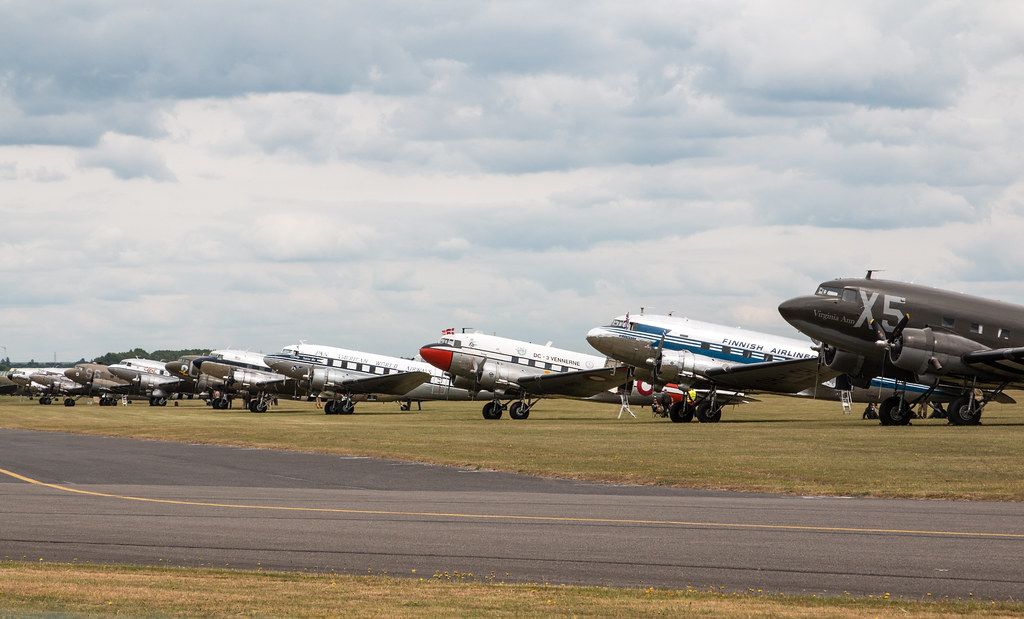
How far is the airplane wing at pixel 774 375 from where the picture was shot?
154 feet

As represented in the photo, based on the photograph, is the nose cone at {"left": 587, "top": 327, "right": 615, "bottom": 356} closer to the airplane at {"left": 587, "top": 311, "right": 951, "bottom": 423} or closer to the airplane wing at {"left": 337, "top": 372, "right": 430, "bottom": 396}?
the airplane at {"left": 587, "top": 311, "right": 951, "bottom": 423}

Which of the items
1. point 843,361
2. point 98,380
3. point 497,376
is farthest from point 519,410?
point 98,380

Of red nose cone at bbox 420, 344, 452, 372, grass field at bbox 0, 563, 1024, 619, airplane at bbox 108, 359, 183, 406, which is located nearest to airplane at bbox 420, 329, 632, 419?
red nose cone at bbox 420, 344, 452, 372

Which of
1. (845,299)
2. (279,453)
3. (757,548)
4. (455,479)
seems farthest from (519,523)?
(845,299)

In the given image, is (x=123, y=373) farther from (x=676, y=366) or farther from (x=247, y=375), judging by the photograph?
(x=676, y=366)

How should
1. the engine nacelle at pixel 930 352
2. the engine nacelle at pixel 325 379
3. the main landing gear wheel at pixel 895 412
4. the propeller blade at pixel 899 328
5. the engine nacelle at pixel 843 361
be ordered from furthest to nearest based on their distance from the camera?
the engine nacelle at pixel 325 379, the engine nacelle at pixel 843 361, the main landing gear wheel at pixel 895 412, the propeller blade at pixel 899 328, the engine nacelle at pixel 930 352

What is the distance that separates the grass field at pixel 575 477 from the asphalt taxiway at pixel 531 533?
0.88 meters

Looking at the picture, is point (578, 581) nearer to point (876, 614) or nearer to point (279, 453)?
point (876, 614)

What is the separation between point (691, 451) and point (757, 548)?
1727 cm

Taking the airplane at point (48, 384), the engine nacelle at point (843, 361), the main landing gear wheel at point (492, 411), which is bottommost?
the airplane at point (48, 384)

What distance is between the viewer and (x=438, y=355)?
61.9 m

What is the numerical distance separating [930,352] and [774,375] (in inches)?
385

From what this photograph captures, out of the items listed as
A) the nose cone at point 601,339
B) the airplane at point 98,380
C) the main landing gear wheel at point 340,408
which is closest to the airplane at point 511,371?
the nose cone at point 601,339

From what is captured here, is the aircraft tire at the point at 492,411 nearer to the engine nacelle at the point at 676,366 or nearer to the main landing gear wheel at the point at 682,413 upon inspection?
the main landing gear wheel at the point at 682,413
